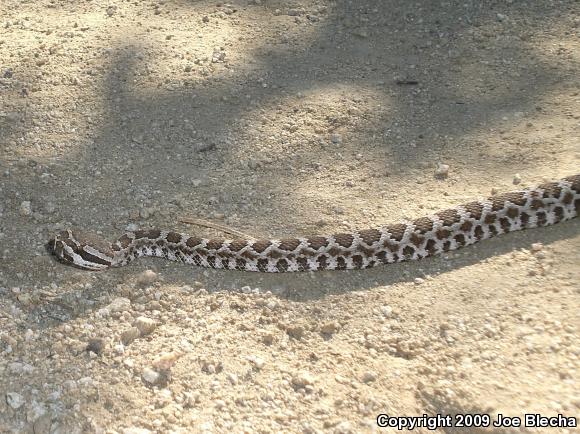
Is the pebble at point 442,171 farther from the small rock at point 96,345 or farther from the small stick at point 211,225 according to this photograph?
the small rock at point 96,345

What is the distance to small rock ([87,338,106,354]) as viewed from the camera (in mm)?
5691

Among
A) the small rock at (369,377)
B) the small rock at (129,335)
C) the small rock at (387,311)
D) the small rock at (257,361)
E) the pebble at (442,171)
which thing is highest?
the pebble at (442,171)

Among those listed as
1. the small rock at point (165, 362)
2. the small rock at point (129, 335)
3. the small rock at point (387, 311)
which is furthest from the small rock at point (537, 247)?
the small rock at point (129, 335)

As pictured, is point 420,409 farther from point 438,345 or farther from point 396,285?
point 396,285

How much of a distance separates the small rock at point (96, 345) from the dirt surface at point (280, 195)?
59 mm

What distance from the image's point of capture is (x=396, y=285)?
21.0 ft

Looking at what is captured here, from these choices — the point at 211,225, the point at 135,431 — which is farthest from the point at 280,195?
the point at 135,431

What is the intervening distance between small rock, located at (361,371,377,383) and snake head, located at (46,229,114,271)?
9.49 ft

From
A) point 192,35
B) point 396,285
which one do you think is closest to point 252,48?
point 192,35

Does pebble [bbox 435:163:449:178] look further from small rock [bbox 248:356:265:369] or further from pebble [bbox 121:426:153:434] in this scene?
pebble [bbox 121:426:153:434]

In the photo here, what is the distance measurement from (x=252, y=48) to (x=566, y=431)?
663 centimetres

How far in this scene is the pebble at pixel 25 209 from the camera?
24.0 feet

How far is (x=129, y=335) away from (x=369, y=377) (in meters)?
2.06

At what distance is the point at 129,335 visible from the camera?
5789mm
